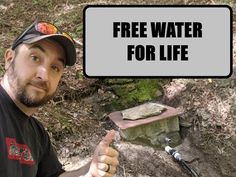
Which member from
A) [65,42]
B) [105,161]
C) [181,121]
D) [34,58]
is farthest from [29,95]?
[181,121]

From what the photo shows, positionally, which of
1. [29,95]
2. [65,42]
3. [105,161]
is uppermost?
[65,42]

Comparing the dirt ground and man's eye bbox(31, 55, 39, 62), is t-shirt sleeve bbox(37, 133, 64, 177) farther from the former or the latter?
the dirt ground

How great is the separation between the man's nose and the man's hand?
0.40 metres

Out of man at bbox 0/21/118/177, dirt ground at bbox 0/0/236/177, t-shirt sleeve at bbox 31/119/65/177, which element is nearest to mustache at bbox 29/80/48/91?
man at bbox 0/21/118/177

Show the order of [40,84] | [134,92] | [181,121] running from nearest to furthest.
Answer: [40,84] < [181,121] < [134,92]

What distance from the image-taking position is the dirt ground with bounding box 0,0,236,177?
3.66 meters

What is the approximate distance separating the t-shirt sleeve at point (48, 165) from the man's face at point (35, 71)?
0.38 meters

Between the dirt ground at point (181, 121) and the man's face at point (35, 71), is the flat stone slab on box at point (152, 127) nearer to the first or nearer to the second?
the dirt ground at point (181, 121)

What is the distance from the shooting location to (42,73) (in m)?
1.88

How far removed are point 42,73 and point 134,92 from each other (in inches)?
104

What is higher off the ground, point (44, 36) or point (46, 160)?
point (44, 36)

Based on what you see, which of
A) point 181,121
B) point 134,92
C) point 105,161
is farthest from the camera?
point 134,92

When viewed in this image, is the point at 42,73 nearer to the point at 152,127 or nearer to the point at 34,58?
the point at 34,58

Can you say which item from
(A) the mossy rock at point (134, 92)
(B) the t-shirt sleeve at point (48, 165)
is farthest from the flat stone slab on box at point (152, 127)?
(B) the t-shirt sleeve at point (48, 165)
